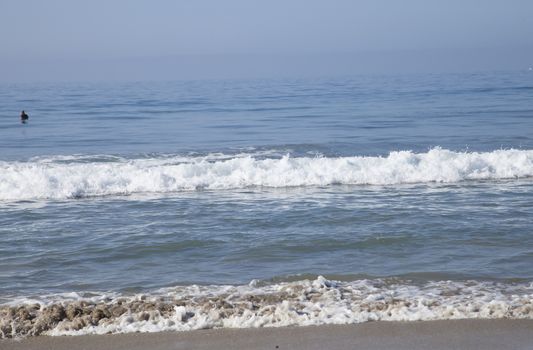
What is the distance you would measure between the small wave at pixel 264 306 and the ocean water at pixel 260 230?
0.07 feet

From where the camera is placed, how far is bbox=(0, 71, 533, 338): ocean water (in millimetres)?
7410

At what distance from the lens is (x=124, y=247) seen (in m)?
10.3

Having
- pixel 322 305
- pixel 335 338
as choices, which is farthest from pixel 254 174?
pixel 335 338

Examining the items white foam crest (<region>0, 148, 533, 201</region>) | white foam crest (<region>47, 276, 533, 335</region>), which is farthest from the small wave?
white foam crest (<region>0, 148, 533, 201</region>)

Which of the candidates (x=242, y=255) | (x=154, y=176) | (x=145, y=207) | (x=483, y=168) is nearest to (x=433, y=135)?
(x=483, y=168)

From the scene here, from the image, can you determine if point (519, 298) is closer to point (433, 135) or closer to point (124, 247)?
point (124, 247)

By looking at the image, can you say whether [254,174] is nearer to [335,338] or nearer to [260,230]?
[260,230]

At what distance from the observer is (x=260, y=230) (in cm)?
1133

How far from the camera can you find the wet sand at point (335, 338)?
6.40 metres

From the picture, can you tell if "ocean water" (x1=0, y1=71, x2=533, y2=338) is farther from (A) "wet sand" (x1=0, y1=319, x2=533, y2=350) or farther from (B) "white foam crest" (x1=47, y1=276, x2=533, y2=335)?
(A) "wet sand" (x1=0, y1=319, x2=533, y2=350)

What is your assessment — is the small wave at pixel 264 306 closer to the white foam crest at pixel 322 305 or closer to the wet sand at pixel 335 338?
the white foam crest at pixel 322 305

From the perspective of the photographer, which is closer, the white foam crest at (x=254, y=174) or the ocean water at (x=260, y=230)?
the ocean water at (x=260, y=230)

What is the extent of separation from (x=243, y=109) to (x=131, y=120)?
21.4ft

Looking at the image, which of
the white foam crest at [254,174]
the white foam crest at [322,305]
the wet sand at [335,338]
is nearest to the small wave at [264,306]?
the white foam crest at [322,305]
